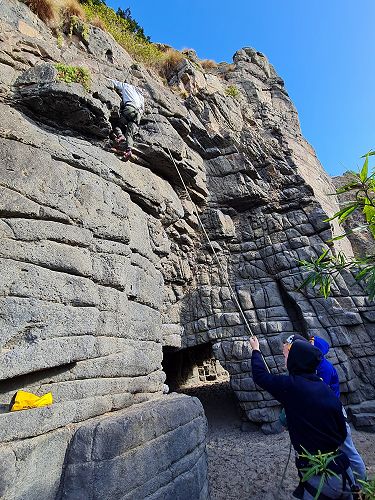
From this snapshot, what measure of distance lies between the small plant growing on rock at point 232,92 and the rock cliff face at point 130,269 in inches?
48.4

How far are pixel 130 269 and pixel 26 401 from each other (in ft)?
6.54

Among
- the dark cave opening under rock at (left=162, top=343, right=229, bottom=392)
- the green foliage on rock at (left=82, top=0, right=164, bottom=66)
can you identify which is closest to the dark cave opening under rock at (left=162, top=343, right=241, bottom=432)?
the dark cave opening under rock at (left=162, top=343, right=229, bottom=392)

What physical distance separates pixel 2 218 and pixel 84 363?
1.72 m

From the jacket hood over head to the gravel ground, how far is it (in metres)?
3.29

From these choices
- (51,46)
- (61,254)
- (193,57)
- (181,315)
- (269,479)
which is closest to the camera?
(61,254)

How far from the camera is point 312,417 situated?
2625 millimetres

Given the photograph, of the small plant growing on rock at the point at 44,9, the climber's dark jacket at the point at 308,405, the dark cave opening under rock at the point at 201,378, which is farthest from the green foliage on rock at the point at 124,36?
the climber's dark jacket at the point at 308,405

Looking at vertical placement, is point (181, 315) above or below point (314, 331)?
above

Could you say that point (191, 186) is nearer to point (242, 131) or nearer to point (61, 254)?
point (242, 131)

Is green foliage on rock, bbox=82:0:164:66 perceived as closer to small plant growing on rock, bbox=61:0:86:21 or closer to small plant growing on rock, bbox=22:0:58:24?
small plant growing on rock, bbox=61:0:86:21

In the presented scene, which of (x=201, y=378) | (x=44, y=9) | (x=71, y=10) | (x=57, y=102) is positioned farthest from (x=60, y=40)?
(x=201, y=378)

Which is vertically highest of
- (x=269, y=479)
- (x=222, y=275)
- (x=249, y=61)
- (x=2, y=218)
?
(x=249, y=61)

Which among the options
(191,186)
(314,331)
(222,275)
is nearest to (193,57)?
(191,186)

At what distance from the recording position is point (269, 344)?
7703mm
